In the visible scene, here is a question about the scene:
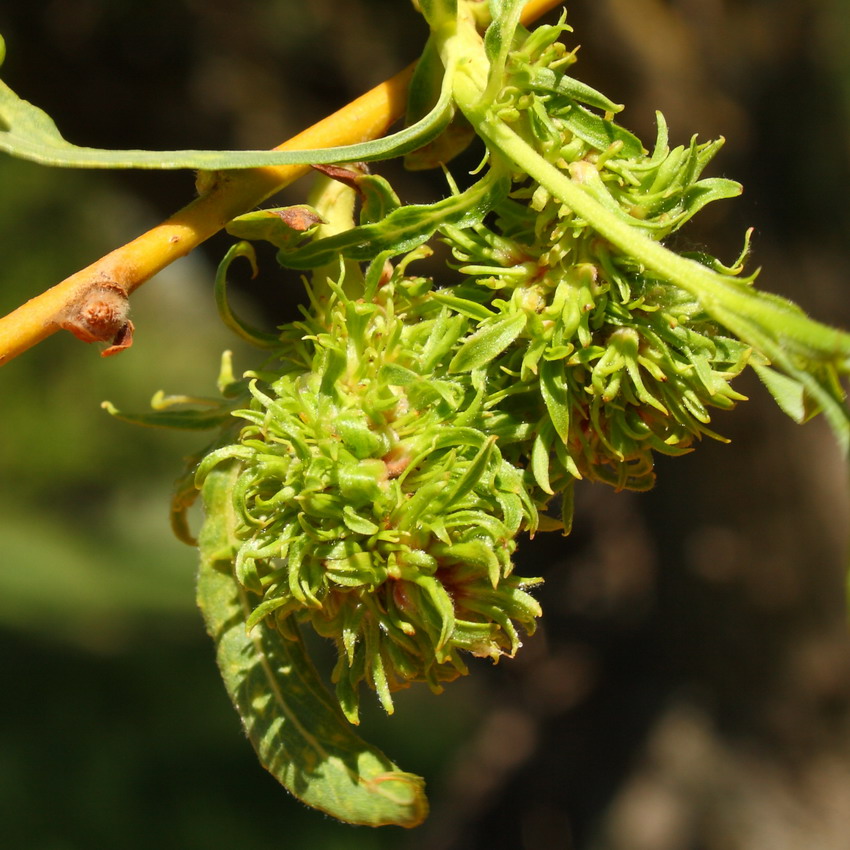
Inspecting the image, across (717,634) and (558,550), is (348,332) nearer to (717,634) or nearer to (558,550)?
(717,634)

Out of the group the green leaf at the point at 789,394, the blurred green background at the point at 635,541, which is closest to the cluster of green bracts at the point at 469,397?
the green leaf at the point at 789,394

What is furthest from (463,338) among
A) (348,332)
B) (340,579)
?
(340,579)

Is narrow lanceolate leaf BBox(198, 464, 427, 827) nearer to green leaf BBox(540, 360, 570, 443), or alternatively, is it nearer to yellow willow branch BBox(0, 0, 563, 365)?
yellow willow branch BBox(0, 0, 563, 365)

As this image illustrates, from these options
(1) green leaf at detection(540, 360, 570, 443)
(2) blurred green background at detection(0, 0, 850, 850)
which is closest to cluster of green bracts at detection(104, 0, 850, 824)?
(1) green leaf at detection(540, 360, 570, 443)

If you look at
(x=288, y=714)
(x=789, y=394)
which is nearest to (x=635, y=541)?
(x=288, y=714)

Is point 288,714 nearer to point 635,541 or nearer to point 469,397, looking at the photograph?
point 469,397

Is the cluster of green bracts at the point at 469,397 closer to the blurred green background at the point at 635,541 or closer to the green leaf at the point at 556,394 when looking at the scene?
the green leaf at the point at 556,394
